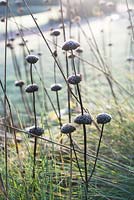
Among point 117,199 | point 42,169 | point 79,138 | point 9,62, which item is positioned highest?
point 9,62

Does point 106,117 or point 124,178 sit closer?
point 106,117

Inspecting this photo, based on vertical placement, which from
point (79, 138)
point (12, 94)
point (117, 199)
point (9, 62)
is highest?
point (9, 62)

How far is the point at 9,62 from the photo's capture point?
580 centimetres

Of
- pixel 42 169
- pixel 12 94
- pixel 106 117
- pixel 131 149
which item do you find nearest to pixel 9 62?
pixel 12 94

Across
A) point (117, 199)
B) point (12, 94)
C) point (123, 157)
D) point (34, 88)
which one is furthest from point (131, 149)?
point (12, 94)

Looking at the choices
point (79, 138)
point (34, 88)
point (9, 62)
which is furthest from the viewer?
point (9, 62)

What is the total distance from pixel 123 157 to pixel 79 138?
49cm

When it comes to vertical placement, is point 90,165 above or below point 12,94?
Result: below

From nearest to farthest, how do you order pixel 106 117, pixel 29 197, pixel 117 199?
1. pixel 106 117
2. pixel 29 197
3. pixel 117 199

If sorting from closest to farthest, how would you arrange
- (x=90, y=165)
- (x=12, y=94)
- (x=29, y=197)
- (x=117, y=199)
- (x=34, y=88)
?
1. (x=34, y=88)
2. (x=29, y=197)
3. (x=117, y=199)
4. (x=90, y=165)
5. (x=12, y=94)

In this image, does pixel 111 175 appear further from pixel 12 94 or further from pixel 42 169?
pixel 12 94

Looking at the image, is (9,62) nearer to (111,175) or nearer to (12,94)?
(12,94)

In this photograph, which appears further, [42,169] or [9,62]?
[9,62]

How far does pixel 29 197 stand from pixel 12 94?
313 cm
